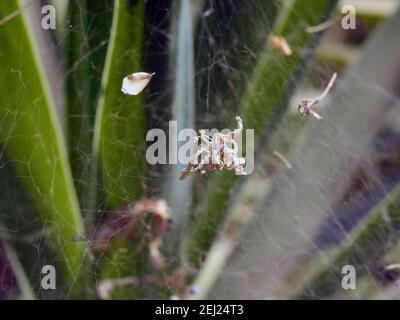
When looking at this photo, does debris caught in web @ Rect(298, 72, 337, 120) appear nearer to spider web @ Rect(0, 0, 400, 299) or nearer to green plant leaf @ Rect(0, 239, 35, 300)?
spider web @ Rect(0, 0, 400, 299)

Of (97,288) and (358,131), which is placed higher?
(358,131)

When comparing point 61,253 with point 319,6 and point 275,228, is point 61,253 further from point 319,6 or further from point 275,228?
point 319,6

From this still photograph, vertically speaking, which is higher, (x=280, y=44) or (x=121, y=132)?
(x=280, y=44)

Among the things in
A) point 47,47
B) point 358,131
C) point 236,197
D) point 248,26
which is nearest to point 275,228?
point 236,197

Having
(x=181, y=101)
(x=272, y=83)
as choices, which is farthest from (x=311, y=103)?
(x=181, y=101)

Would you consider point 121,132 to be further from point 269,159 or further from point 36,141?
point 269,159

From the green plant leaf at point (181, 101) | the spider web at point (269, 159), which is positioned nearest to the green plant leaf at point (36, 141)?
the spider web at point (269, 159)
